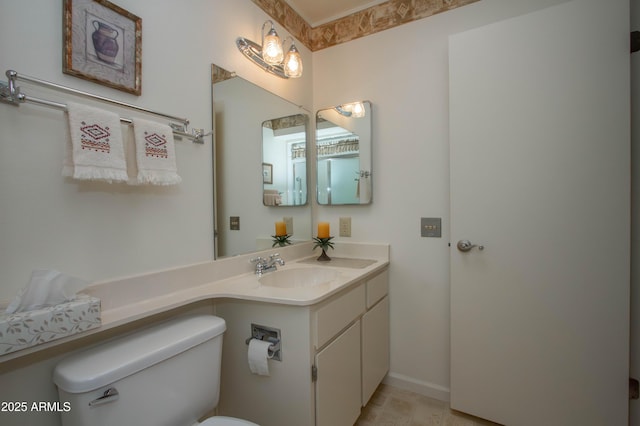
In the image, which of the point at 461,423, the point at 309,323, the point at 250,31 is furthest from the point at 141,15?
the point at 461,423

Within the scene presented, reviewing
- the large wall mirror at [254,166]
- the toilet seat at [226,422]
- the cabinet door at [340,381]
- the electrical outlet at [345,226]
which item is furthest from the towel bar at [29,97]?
the electrical outlet at [345,226]

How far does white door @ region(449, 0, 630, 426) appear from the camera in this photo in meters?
1.27

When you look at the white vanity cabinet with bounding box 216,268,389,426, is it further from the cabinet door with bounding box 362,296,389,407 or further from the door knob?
the door knob

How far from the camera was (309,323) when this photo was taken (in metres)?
1.07

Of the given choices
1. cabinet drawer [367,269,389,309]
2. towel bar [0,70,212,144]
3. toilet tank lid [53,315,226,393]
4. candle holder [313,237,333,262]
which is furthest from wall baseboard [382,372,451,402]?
towel bar [0,70,212,144]

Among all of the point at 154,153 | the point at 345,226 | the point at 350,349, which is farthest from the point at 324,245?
the point at 154,153

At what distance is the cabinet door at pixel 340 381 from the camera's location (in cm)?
114

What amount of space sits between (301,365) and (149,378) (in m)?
0.51

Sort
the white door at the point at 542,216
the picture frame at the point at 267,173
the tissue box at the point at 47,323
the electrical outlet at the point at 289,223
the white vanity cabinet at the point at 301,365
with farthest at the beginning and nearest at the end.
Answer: the electrical outlet at the point at 289,223 < the picture frame at the point at 267,173 < the white door at the point at 542,216 < the white vanity cabinet at the point at 301,365 < the tissue box at the point at 47,323

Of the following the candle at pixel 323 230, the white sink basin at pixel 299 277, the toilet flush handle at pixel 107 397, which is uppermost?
the candle at pixel 323 230

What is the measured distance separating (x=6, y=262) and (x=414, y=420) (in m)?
1.88

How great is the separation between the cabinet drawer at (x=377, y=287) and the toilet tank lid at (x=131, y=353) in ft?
2.73

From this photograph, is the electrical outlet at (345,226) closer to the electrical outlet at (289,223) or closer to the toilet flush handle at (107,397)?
the electrical outlet at (289,223)

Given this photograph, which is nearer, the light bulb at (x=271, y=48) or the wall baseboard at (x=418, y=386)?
the light bulb at (x=271, y=48)
